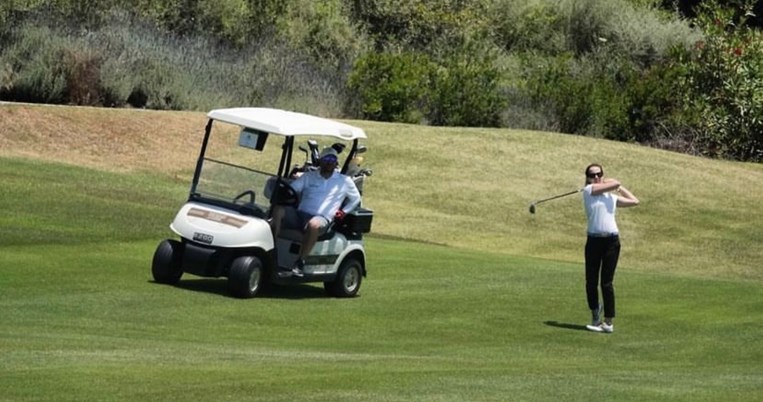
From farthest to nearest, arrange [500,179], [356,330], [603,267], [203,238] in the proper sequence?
[500,179], [203,238], [603,267], [356,330]

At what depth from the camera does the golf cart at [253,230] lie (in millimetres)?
16391

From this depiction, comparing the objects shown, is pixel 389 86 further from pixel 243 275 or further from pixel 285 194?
pixel 243 275

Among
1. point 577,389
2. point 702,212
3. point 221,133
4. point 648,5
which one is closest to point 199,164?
point 577,389

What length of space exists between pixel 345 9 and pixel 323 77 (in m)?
7.71

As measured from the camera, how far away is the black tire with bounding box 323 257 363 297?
57.1ft

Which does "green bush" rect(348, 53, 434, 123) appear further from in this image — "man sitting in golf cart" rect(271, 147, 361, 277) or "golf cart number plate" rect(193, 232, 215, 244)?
"golf cart number plate" rect(193, 232, 215, 244)

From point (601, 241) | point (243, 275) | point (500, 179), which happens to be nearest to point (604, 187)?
point (601, 241)

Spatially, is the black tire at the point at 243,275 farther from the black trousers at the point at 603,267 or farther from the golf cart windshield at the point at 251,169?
the black trousers at the point at 603,267

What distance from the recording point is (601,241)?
640 inches

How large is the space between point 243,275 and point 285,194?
3.95 feet

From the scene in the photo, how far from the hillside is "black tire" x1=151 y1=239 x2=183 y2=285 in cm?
1106

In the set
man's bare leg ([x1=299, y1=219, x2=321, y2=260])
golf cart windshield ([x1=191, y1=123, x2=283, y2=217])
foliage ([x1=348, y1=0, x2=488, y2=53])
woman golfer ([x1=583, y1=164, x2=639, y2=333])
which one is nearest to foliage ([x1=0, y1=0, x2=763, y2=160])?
foliage ([x1=348, y1=0, x2=488, y2=53])

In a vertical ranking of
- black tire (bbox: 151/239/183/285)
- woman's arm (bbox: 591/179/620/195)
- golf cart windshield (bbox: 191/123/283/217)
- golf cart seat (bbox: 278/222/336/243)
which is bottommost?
black tire (bbox: 151/239/183/285)

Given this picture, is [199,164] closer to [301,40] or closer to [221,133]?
[221,133]
